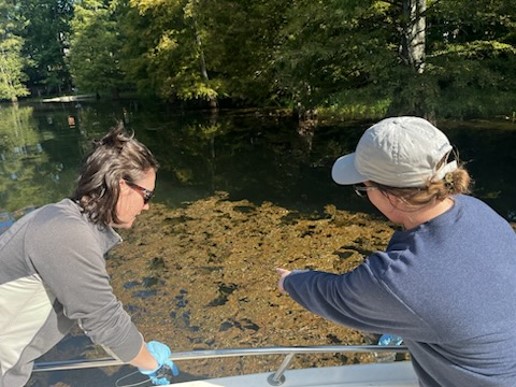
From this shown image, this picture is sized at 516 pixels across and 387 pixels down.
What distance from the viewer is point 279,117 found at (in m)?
20.7

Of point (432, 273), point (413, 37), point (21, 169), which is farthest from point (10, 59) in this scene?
point (432, 273)

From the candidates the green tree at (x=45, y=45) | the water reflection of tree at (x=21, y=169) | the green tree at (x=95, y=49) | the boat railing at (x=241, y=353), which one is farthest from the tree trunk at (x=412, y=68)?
the green tree at (x=45, y=45)

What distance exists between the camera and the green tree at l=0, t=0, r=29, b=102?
40.9 meters

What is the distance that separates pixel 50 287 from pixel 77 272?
0.10 metres

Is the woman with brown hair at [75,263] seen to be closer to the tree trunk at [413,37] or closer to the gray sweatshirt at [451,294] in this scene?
the gray sweatshirt at [451,294]

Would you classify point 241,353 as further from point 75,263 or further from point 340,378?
point 75,263

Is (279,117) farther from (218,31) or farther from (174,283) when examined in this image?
(174,283)

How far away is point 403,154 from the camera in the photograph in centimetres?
116

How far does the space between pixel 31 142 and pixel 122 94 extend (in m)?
24.7

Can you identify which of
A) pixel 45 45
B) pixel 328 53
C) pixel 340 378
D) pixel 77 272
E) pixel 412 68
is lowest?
pixel 340 378

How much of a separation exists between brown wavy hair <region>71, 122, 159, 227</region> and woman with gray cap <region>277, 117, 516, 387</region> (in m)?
0.73

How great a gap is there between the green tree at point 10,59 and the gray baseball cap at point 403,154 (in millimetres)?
46652

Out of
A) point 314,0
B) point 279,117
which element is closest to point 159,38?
point 279,117

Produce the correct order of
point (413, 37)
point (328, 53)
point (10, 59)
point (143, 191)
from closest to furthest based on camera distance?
point (143, 191), point (328, 53), point (413, 37), point (10, 59)
